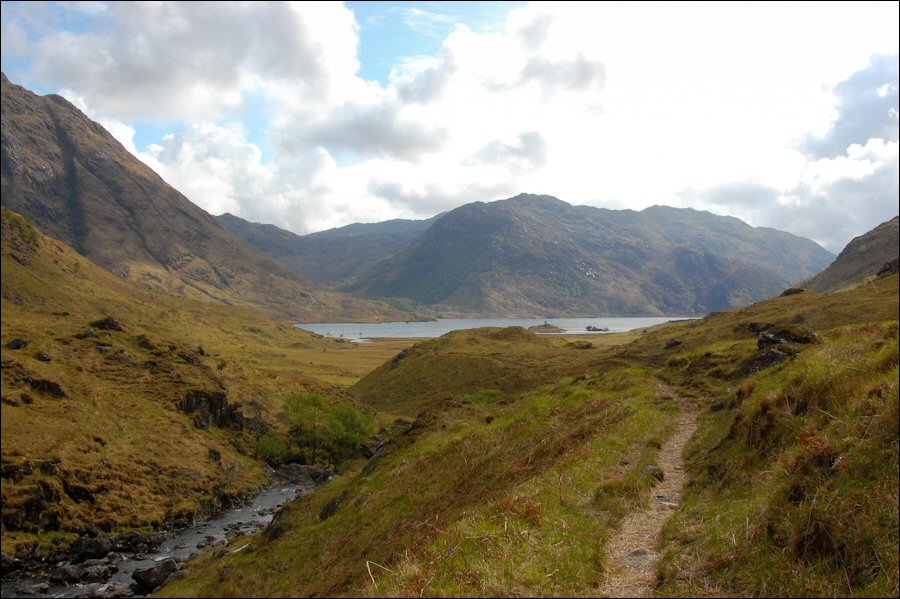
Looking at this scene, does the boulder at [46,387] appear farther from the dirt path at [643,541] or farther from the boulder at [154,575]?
the dirt path at [643,541]

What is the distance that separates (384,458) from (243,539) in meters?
13.3

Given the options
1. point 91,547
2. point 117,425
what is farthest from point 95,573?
point 117,425

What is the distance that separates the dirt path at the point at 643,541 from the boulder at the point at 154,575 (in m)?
34.6

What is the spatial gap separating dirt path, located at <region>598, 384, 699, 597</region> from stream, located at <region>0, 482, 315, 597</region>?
125 ft

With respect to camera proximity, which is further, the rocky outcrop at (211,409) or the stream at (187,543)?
the rocky outcrop at (211,409)

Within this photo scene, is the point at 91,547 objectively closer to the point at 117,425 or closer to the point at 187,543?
the point at 187,543

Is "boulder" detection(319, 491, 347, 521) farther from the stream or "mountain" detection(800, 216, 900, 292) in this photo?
"mountain" detection(800, 216, 900, 292)

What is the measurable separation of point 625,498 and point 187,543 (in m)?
43.5

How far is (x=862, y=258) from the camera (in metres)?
146

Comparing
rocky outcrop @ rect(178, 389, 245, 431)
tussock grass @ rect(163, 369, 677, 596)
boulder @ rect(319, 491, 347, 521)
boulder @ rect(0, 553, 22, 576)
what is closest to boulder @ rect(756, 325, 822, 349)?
tussock grass @ rect(163, 369, 677, 596)

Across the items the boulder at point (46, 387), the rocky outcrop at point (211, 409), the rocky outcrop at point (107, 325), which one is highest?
the rocky outcrop at point (107, 325)

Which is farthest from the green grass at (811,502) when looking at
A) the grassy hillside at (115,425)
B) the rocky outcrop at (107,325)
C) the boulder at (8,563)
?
the rocky outcrop at (107,325)

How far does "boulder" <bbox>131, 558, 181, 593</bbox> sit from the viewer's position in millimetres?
35531

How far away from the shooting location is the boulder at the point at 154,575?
117ft
